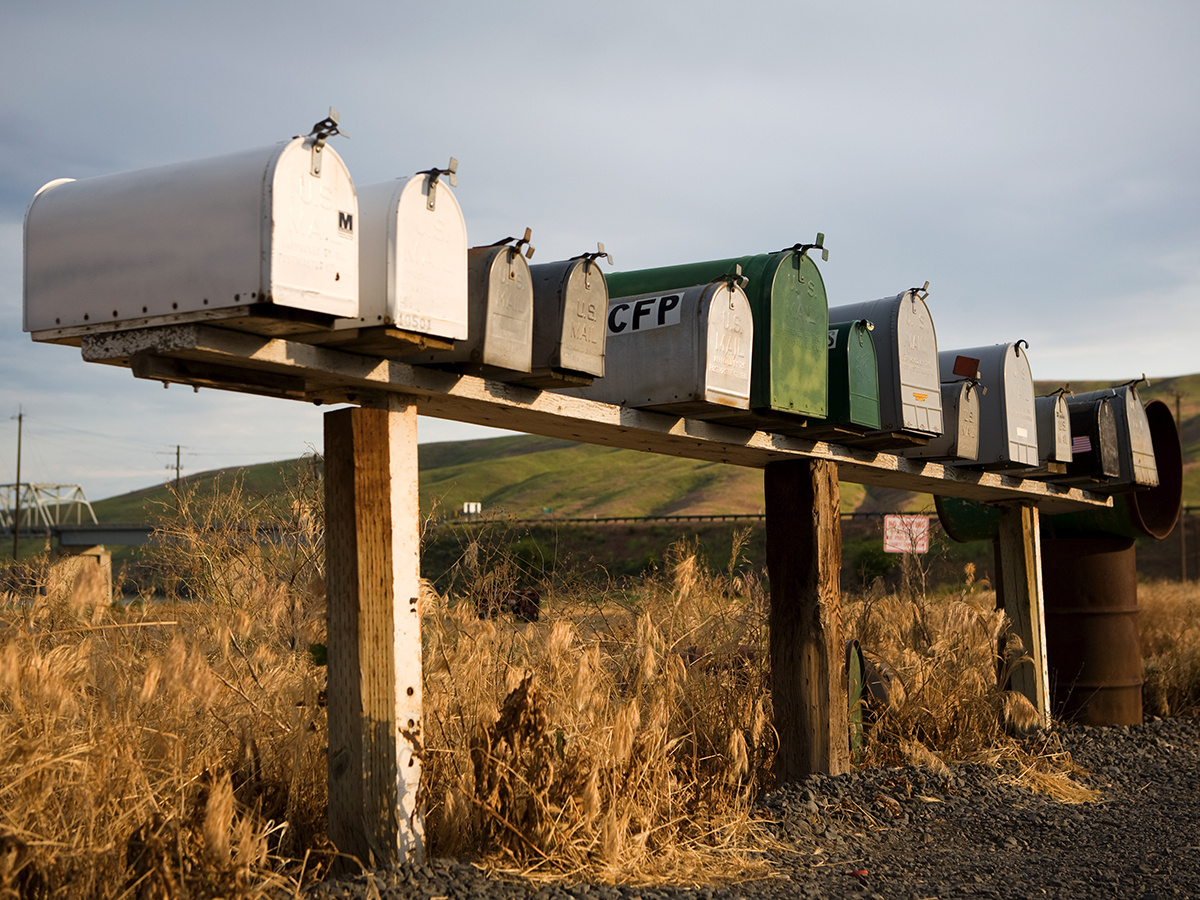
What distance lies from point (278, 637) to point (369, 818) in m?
2.45

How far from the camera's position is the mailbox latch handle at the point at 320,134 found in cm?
254

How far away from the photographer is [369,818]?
9.97 ft

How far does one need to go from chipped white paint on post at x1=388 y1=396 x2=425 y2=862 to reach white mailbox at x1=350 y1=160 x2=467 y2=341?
46cm

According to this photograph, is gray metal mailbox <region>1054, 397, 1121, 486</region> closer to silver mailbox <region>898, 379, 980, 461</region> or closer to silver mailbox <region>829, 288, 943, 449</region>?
silver mailbox <region>898, 379, 980, 461</region>

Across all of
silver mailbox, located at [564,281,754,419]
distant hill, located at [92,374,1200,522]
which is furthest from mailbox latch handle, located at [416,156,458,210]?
distant hill, located at [92,374,1200,522]

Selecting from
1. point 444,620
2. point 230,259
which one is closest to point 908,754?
point 444,620

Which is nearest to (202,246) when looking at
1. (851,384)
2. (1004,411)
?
(851,384)

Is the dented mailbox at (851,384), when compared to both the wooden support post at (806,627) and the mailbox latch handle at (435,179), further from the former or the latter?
the mailbox latch handle at (435,179)

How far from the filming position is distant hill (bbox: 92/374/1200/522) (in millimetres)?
73000

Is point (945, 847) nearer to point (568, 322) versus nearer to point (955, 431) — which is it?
point (955, 431)

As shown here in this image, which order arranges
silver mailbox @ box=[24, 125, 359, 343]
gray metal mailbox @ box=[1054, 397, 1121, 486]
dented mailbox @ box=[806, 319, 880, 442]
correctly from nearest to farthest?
silver mailbox @ box=[24, 125, 359, 343], dented mailbox @ box=[806, 319, 880, 442], gray metal mailbox @ box=[1054, 397, 1121, 486]

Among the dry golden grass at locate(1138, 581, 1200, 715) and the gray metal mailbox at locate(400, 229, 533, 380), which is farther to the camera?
the dry golden grass at locate(1138, 581, 1200, 715)

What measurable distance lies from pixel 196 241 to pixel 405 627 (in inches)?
49.3

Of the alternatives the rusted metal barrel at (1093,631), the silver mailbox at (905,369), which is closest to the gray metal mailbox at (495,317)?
the silver mailbox at (905,369)
